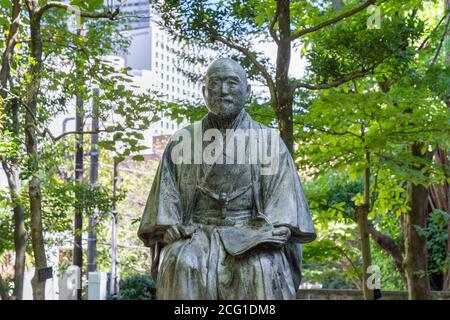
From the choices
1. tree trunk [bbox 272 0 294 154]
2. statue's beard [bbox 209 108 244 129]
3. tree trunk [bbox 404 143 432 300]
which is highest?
tree trunk [bbox 272 0 294 154]

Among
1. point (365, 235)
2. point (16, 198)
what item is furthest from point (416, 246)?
point (16, 198)

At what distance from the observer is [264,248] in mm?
5355

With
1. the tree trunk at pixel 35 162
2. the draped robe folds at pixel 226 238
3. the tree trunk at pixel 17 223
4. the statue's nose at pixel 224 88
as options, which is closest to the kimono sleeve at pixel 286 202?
the draped robe folds at pixel 226 238

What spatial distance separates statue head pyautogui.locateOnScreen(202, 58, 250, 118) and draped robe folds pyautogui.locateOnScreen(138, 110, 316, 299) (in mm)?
138

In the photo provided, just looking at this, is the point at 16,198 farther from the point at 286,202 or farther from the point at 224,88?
the point at 286,202

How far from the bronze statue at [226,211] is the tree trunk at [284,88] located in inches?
158

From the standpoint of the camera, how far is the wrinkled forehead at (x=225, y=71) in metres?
5.72

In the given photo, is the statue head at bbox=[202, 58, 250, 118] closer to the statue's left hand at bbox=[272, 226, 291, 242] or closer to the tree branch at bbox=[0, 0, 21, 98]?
the statue's left hand at bbox=[272, 226, 291, 242]

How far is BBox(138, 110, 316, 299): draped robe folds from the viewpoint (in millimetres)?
5281

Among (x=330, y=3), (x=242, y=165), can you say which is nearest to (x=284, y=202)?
(x=242, y=165)

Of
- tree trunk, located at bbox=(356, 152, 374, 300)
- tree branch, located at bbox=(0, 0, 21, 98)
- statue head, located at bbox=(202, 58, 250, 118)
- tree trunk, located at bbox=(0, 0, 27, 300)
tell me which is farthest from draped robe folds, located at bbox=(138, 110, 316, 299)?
tree trunk, located at bbox=(356, 152, 374, 300)

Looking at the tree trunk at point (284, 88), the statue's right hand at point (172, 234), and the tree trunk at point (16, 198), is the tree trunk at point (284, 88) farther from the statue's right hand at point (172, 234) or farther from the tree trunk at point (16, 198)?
the statue's right hand at point (172, 234)

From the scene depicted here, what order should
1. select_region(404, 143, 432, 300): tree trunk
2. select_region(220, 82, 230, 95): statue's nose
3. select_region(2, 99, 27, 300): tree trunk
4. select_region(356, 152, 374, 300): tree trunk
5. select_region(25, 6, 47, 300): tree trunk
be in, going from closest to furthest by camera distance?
select_region(220, 82, 230, 95): statue's nose
select_region(25, 6, 47, 300): tree trunk
select_region(2, 99, 27, 300): tree trunk
select_region(356, 152, 374, 300): tree trunk
select_region(404, 143, 432, 300): tree trunk

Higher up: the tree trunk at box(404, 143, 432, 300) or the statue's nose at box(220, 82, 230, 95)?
the statue's nose at box(220, 82, 230, 95)
